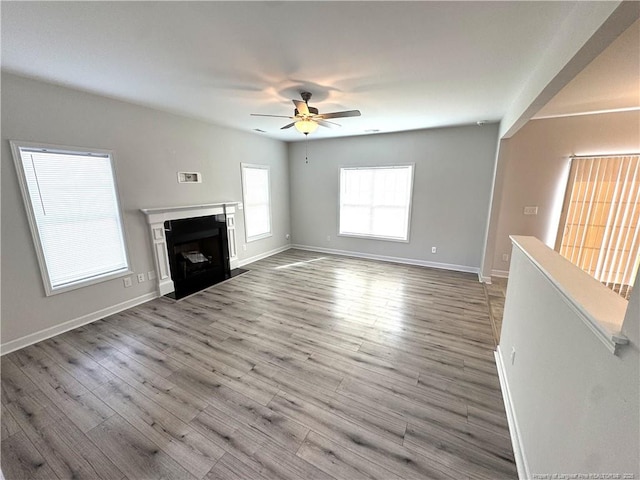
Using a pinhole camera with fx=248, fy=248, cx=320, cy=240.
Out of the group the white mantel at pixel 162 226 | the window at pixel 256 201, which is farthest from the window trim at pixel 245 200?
the white mantel at pixel 162 226

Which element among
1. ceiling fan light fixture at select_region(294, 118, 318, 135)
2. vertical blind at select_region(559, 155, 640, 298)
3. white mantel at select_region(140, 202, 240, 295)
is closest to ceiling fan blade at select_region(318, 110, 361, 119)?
ceiling fan light fixture at select_region(294, 118, 318, 135)

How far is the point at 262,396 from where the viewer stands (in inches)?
77.7

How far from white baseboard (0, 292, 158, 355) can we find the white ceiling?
8.46ft

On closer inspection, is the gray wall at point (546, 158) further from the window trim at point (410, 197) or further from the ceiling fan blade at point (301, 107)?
the ceiling fan blade at point (301, 107)

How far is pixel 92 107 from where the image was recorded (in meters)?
2.86

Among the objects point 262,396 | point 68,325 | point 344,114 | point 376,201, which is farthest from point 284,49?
point 376,201

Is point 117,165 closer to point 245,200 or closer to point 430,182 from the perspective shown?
point 245,200

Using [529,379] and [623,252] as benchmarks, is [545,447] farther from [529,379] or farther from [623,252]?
[623,252]

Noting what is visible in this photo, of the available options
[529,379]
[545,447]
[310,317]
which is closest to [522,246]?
[529,379]

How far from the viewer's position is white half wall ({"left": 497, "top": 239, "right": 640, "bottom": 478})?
2.33 feet

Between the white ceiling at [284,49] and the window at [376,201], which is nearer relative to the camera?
the white ceiling at [284,49]

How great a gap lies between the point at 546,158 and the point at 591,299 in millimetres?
4107

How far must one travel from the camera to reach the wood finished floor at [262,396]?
1503 millimetres

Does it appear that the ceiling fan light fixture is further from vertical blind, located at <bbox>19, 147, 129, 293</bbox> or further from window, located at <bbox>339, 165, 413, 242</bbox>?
window, located at <bbox>339, 165, 413, 242</bbox>
